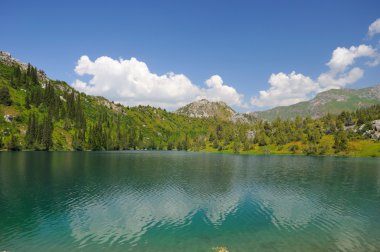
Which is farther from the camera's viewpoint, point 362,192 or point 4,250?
point 362,192

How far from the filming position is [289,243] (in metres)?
34.5

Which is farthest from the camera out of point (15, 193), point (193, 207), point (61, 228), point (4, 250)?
point (15, 193)

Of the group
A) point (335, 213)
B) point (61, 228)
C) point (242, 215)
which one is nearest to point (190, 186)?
point (242, 215)

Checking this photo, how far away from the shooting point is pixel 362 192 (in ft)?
234

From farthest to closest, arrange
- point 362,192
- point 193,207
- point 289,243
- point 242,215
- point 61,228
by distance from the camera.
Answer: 1. point 362,192
2. point 193,207
3. point 242,215
4. point 61,228
5. point 289,243

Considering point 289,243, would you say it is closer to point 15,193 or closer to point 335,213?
point 335,213

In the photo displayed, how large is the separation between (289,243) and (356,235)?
11358 mm

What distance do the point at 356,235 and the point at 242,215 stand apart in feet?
55.8

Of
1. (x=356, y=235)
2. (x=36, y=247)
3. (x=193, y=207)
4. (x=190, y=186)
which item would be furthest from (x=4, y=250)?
(x=190, y=186)

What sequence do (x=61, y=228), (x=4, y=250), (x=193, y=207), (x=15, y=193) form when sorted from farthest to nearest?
(x=15, y=193)
(x=193, y=207)
(x=61, y=228)
(x=4, y=250)

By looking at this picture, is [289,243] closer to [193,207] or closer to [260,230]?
[260,230]

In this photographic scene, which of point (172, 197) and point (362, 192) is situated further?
point (362, 192)

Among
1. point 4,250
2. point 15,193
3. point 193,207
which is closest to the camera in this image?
point 4,250

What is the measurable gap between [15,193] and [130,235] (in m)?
37.8
